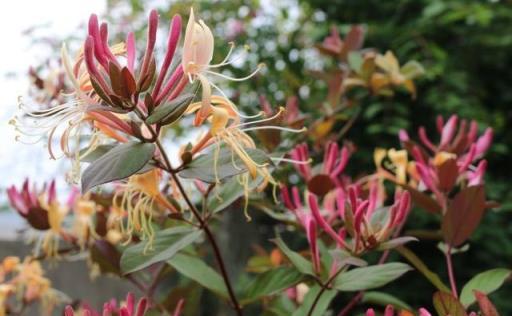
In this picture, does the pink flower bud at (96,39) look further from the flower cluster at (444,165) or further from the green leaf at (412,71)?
the green leaf at (412,71)

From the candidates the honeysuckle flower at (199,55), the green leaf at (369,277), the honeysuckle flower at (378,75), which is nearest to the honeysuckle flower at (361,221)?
the green leaf at (369,277)

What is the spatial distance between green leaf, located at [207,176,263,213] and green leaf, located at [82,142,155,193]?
0.12 meters

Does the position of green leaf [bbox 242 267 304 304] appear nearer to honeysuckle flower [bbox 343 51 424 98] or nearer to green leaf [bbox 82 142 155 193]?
green leaf [bbox 82 142 155 193]

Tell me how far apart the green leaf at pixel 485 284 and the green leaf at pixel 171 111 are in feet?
1.10

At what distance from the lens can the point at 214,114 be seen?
17.9 inches

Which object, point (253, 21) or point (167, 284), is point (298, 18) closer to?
point (253, 21)

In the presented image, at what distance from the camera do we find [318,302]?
585 mm

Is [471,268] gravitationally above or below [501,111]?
below

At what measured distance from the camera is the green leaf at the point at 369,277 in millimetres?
546

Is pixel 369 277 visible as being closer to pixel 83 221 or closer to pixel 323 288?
pixel 323 288

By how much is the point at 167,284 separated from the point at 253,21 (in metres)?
1.03

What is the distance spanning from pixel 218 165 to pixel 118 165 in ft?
0.28

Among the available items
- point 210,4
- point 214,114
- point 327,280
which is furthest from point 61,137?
point 210,4

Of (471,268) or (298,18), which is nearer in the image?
(471,268)
